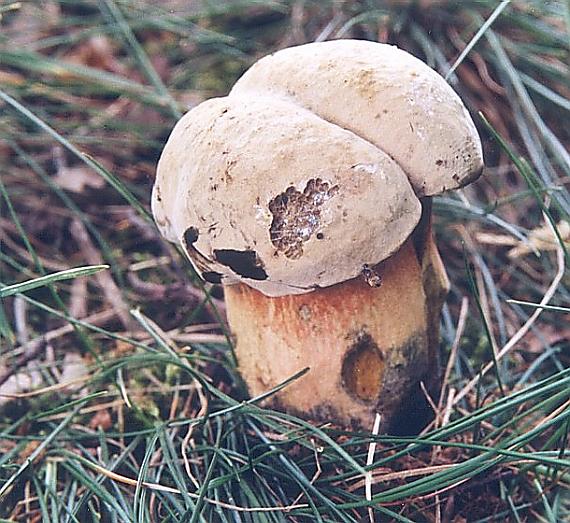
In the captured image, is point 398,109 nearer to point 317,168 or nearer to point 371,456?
point 317,168

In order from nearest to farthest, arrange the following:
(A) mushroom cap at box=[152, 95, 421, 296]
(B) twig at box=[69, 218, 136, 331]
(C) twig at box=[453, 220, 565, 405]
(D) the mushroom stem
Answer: (A) mushroom cap at box=[152, 95, 421, 296] < (D) the mushroom stem < (C) twig at box=[453, 220, 565, 405] < (B) twig at box=[69, 218, 136, 331]

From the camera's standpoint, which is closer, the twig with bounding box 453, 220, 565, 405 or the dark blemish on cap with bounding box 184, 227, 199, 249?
the dark blemish on cap with bounding box 184, 227, 199, 249

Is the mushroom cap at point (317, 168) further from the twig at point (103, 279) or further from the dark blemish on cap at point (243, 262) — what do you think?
the twig at point (103, 279)

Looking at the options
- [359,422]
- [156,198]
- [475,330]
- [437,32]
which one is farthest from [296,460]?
[437,32]

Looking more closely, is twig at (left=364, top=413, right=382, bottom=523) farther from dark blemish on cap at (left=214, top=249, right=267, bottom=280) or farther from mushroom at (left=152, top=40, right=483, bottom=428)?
dark blemish on cap at (left=214, top=249, right=267, bottom=280)

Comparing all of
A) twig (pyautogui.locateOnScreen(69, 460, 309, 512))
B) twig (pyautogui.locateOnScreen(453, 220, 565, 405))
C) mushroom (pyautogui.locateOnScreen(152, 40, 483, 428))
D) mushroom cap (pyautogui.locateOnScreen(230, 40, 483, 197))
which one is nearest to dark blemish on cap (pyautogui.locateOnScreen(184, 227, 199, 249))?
mushroom (pyautogui.locateOnScreen(152, 40, 483, 428))

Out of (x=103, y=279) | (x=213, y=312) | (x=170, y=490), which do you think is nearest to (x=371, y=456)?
(x=170, y=490)

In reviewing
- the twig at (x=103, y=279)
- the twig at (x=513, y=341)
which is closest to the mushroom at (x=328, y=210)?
the twig at (x=513, y=341)
